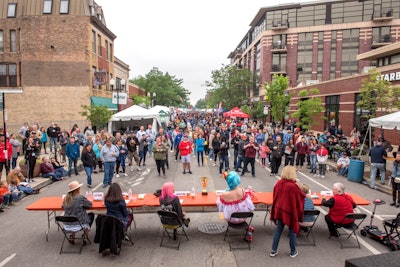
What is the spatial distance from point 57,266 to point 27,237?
74.0 inches

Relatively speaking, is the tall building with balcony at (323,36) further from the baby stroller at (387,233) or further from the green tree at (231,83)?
the baby stroller at (387,233)

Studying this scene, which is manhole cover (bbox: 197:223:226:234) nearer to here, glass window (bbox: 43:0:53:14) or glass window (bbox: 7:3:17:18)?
glass window (bbox: 43:0:53:14)

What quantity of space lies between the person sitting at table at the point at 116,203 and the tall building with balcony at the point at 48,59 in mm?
23583

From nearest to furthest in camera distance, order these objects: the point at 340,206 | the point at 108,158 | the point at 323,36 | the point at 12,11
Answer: the point at 340,206 → the point at 108,158 → the point at 12,11 → the point at 323,36

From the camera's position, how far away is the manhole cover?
718 cm

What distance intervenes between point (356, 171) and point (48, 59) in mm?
26926

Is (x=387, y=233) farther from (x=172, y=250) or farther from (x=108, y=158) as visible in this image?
(x=108, y=158)

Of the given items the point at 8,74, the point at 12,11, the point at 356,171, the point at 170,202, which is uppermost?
the point at 12,11

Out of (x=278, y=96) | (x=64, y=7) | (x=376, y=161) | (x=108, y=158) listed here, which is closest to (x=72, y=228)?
(x=108, y=158)

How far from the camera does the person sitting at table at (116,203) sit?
5867mm

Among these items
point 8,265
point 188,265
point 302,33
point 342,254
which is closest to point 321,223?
point 342,254

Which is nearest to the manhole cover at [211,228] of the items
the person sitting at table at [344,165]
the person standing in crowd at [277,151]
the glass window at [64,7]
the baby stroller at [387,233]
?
the baby stroller at [387,233]

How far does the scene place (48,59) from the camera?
2808 centimetres

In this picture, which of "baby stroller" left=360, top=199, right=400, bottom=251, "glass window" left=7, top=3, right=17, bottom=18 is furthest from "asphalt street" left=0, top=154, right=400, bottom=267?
"glass window" left=7, top=3, right=17, bottom=18
